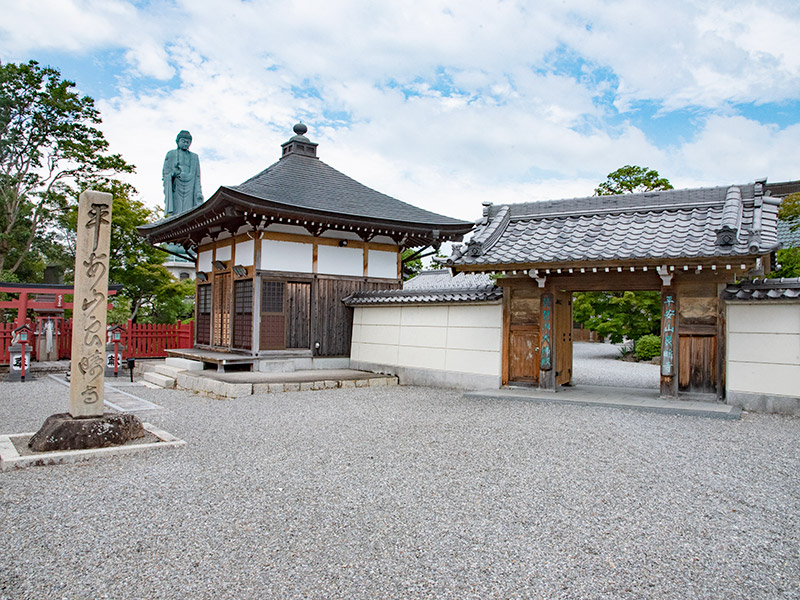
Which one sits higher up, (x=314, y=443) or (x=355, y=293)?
(x=355, y=293)

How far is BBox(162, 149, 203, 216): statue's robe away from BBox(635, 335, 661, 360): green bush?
15599mm

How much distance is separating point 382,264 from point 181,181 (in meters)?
9.87

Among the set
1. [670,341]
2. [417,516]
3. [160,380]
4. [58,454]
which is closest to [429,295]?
[670,341]

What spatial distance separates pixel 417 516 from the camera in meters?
3.59

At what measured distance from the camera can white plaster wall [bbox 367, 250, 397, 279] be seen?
12.5 meters

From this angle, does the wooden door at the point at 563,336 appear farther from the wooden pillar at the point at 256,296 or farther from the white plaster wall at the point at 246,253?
the white plaster wall at the point at 246,253

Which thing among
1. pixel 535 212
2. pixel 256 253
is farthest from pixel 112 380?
pixel 535 212

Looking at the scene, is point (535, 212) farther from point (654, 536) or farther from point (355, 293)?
point (654, 536)

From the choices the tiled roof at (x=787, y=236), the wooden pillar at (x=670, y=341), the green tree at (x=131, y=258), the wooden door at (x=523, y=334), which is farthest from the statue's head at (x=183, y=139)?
the tiled roof at (x=787, y=236)

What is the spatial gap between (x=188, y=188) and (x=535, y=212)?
43.9 feet

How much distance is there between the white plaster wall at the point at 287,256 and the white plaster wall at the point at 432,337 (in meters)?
1.59

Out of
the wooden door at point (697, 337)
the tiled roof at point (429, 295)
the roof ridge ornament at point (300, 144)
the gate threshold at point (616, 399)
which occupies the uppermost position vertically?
the roof ridge ornament at point (300, 144)

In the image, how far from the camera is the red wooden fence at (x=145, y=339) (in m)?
14.4

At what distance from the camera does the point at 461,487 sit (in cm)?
420
